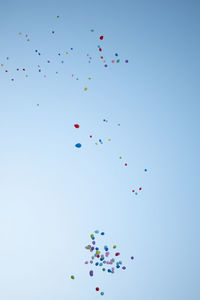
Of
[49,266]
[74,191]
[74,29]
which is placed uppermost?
[74,29]

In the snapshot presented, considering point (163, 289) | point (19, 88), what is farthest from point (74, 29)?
point (163, 289)

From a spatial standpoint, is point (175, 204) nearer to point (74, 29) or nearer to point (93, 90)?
point (93, 90)

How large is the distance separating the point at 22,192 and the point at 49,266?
50 cm

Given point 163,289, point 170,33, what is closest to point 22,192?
point 163,289

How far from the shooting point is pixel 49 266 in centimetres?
148

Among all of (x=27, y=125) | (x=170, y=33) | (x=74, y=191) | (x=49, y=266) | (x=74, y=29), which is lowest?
(x=49, y=266)

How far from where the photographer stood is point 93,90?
5.12ft

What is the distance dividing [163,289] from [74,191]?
2.83 feet

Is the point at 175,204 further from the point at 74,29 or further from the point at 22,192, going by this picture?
the point at 74,29

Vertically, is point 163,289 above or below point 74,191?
below

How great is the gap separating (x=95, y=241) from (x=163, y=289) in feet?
1.80

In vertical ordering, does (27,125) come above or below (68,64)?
below

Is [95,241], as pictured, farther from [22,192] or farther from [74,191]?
[22,192]

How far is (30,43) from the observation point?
5.12 feet
